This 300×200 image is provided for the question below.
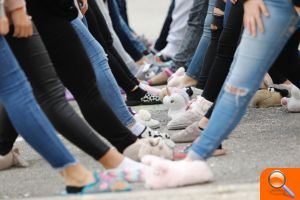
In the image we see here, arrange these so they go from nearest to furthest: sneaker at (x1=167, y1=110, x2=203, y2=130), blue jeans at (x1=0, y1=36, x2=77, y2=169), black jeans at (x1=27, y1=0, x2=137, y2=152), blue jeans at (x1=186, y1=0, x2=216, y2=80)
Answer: blue jeans at (x1=0, y1=36, x2=77, y2=169) < black jeans at (x1=27, y1=0, x2=137, y2=152) < sneaker at (x1=167, y1=110, x2=203, y2=130) < blue jeans at (x1=186, y1=0, x2=216, y2=80)

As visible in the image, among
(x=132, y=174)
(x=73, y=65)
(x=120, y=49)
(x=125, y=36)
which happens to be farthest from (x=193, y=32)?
(x=132, y=174)

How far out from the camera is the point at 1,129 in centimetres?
472

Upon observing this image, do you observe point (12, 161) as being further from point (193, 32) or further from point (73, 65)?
point (193, 32)

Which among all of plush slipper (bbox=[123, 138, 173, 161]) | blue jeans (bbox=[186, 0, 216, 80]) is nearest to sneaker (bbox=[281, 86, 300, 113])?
blue jeans (bbox=[186, 0, 216, 80])

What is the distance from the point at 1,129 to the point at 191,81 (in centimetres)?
204

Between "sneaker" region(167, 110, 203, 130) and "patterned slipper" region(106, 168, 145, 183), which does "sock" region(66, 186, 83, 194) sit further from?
"sneaker" region(167, 110, 203, 130)

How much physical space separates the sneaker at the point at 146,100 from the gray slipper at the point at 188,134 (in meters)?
1.42

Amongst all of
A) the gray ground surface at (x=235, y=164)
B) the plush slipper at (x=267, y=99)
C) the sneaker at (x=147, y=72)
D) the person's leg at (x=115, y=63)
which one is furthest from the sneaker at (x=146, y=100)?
the sneaker at (x=147, y=72)

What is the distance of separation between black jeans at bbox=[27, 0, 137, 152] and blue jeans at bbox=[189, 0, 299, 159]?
66 cm

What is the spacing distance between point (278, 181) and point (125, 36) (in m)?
5.12

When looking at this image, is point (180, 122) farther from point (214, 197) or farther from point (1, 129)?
point (214, 197)

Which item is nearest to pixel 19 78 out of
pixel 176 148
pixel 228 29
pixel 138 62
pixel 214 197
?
pixel 214 197

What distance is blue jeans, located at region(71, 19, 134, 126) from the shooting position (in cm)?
467

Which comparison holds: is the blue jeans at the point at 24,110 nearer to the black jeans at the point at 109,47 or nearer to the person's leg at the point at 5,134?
the person's leg at the point at 5,134
